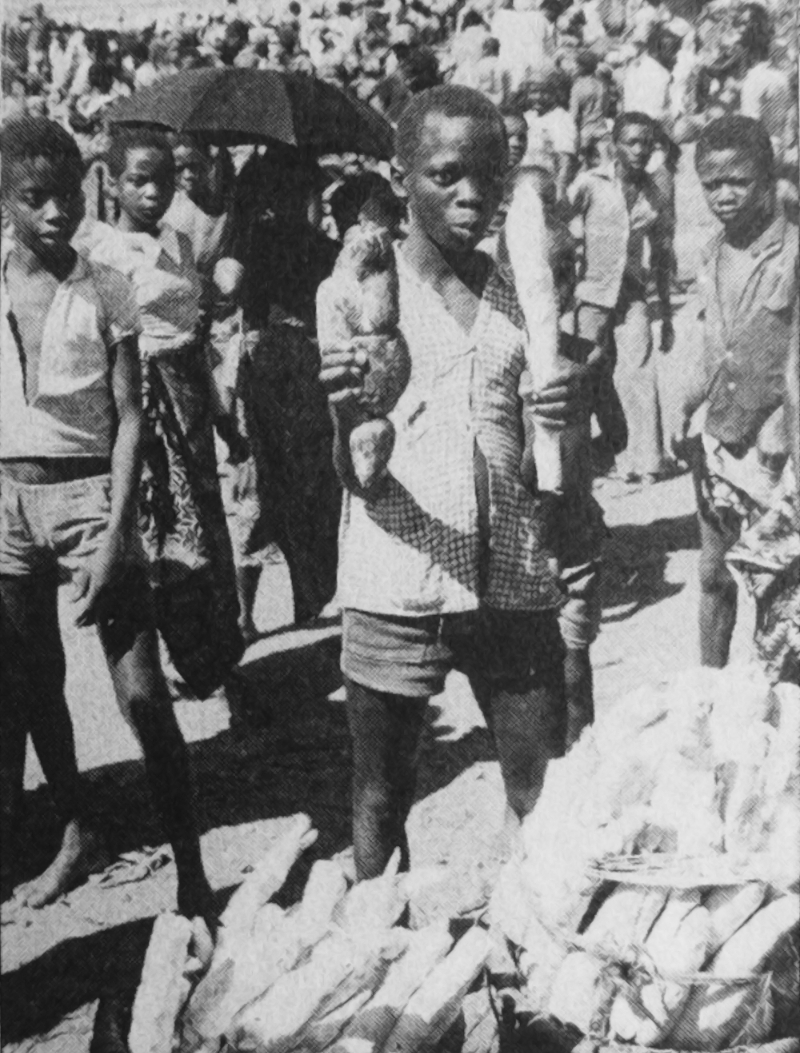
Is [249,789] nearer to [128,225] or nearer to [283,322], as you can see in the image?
[283,322]

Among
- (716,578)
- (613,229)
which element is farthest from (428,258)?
(716,578)

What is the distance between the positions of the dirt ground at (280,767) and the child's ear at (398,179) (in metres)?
0.61

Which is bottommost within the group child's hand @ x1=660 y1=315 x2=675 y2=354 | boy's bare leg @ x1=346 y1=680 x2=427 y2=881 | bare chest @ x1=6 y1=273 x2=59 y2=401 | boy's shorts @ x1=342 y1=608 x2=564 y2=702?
boy's bare leg @ x1=346 y1=680 x2=427 y2=881

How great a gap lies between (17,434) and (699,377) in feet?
4.65

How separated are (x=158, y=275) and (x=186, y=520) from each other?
479 millimetres

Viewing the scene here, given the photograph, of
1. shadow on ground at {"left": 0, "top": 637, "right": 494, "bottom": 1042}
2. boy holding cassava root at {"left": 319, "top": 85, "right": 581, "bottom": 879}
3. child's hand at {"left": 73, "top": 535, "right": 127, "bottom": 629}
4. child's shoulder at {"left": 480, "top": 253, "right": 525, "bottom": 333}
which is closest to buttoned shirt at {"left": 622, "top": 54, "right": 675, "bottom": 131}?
boy holding cassava root at {"left": 319, "top": 85, "right": 581, "bottom": 879}

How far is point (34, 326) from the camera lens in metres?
2.41

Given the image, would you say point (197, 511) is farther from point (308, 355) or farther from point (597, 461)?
point (597, 461)

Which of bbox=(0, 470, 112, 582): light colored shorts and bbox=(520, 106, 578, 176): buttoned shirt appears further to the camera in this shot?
bbox=(520, 106, 578, 176): buttoned shirt

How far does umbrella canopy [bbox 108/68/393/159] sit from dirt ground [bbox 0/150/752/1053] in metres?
0.70

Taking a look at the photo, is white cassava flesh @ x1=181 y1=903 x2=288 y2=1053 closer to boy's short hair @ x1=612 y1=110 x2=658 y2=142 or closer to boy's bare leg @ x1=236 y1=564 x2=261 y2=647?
boy's bare leg @ x1=236 y1=564 x2=261 y2=647

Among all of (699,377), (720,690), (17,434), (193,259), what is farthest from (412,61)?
(720,690)

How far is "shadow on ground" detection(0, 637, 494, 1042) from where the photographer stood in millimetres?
2551

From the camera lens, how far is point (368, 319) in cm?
245
